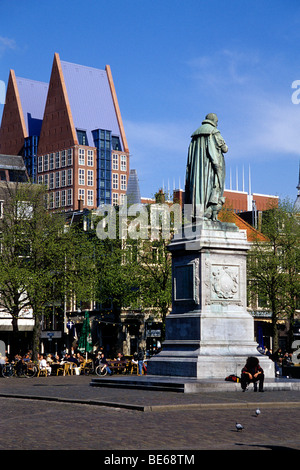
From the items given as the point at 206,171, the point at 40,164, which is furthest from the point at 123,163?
the point at 206,171

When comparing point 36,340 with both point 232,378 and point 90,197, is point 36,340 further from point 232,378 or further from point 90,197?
point 90,197

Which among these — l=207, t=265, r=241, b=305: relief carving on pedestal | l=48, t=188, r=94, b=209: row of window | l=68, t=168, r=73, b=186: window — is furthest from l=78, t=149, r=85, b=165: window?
l=207, t=265, r=241, b=305: relief carving on pedestal

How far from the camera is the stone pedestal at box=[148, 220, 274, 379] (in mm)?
24828

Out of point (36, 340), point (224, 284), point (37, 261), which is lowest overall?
point (36, 340)

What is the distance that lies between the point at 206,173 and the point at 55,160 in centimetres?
15092

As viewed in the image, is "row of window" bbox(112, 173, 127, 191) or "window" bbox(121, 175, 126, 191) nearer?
"row of window" bbox(112, 173, 127, 191)

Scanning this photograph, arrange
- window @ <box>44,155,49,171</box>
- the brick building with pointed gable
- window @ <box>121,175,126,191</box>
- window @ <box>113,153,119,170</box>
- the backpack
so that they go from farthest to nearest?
window @ <box>121,175,126,191</box>, window @ <box>113,153,119,170</box>, window @ <box>44,155,49,171</box>, the brick building with pointed gable, the backpack

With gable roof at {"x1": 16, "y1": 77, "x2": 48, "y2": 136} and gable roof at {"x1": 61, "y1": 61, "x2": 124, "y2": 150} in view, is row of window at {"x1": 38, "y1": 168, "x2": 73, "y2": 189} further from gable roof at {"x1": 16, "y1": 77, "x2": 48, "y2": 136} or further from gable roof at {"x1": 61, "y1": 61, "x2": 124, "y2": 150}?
gable roof at {"x1": 16, "y1": 77, "x2": 48, "y2": 136}

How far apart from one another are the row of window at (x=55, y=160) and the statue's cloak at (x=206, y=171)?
145619 mm

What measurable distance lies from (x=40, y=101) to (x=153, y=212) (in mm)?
143409

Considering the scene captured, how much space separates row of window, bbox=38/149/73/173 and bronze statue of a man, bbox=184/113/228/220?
478 ft

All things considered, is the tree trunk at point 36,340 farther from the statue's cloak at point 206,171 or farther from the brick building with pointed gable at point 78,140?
the brick building with pointed gable at point 78,140

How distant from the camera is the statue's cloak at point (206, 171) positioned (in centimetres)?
2712

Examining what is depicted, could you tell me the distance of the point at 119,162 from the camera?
181 meters
